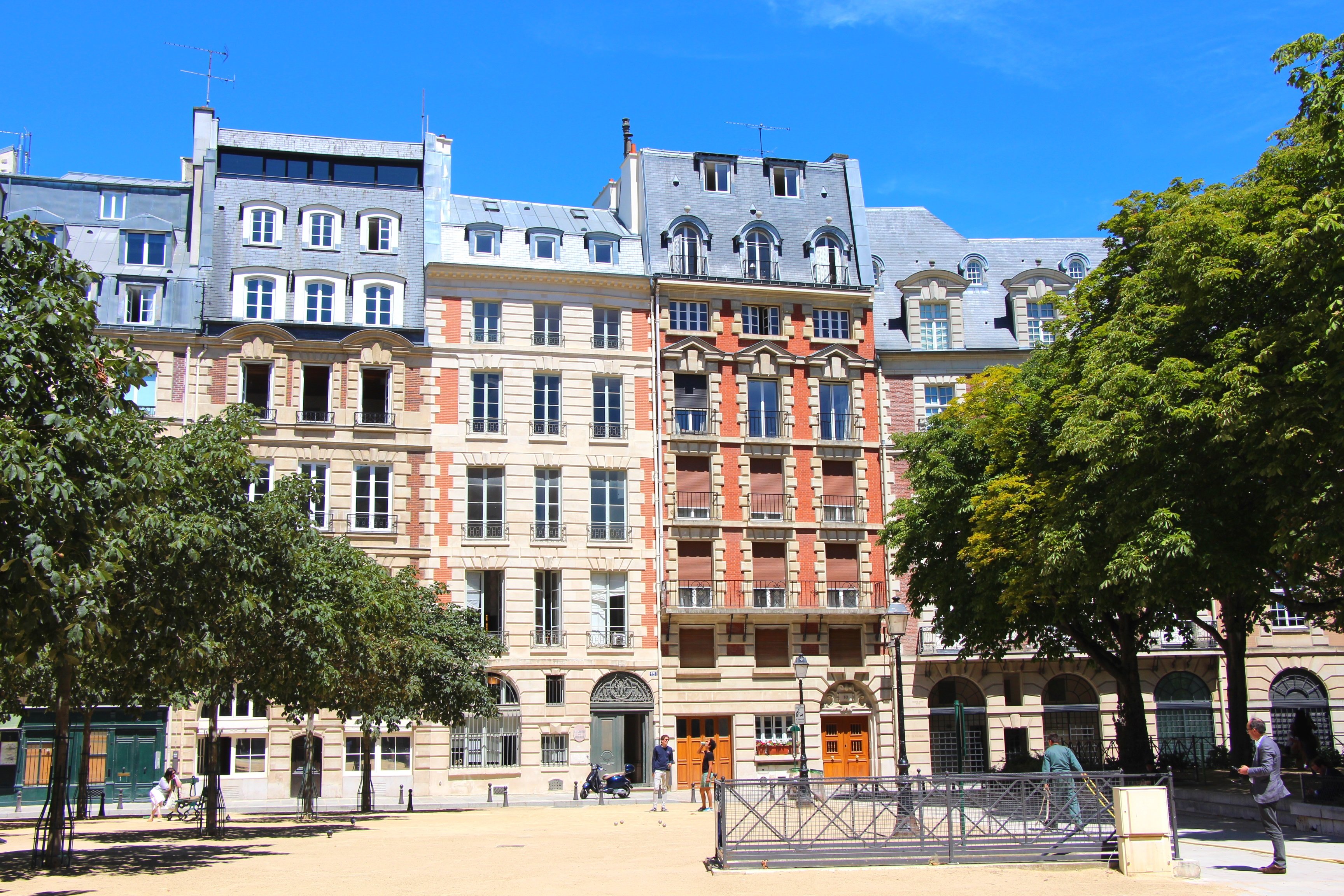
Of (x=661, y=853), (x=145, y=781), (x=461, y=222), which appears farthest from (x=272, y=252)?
(x=661, y=853)

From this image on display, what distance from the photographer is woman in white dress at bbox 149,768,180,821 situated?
3066 centimetres

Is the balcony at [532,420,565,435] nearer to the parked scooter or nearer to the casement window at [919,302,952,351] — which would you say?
the parked scooter

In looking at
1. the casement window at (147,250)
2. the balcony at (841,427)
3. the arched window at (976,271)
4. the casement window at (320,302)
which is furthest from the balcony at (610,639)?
the arched window at (976,271)

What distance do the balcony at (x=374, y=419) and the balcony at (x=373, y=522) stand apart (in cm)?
304

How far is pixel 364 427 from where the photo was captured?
42500 mm

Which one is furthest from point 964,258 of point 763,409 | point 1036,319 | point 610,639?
point 610,639

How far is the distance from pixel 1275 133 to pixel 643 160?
91.2 feet

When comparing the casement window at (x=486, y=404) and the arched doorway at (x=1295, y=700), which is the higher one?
the casement window at (x=486, y=404)

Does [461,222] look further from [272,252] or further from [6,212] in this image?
[6,212]

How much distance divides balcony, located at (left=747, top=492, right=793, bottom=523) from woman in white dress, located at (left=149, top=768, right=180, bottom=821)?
69.8 feet

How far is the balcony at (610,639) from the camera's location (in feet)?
142

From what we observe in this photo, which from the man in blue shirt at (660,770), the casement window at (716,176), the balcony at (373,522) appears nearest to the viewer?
the man in blue shirt at (660,770)

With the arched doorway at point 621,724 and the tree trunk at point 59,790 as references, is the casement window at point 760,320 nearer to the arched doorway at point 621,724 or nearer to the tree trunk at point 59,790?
the arched doorway at point 621,724

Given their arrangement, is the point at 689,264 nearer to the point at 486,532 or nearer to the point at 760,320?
the point at 760,320
